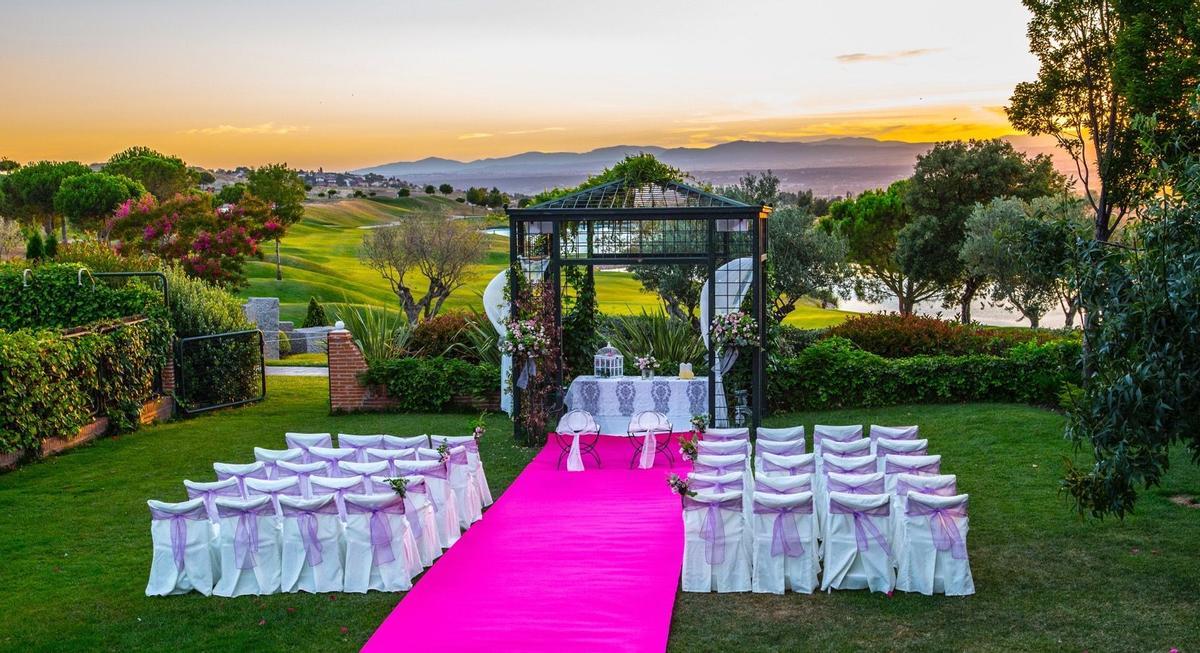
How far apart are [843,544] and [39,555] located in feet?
24.7

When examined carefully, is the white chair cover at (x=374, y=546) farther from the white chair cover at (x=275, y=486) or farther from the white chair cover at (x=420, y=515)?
the white chair cover at (x=275, y=486)

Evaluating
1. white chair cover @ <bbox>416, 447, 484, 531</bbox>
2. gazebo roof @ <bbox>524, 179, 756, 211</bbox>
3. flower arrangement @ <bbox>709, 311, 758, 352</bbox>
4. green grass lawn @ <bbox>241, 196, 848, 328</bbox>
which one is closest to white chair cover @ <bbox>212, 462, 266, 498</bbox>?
white chair cover @ <bbox>416, 447, 484, 531</bbox>

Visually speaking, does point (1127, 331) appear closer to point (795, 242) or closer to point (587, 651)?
point (587, 651)

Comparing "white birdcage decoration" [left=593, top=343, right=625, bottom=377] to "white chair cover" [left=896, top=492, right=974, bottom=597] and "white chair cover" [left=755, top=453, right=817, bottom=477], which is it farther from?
"white chair cover" [left=896, top=492, right=974, bottom=597]

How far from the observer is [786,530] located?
8773mm

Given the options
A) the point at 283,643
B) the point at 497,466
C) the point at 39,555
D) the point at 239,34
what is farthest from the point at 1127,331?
the point at 239,34

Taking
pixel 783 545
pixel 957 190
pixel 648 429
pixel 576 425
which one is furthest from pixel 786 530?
pixel 957 190

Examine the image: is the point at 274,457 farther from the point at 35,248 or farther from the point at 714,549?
the point at 35,248

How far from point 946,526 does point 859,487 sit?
37.5 inches

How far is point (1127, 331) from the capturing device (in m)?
7.29

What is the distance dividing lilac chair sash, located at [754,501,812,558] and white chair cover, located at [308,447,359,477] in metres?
4.53

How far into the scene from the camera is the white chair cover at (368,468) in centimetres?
1021

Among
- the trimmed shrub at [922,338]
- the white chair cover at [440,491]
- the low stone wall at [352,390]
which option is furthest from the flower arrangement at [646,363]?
the white chair cover at [440,491]

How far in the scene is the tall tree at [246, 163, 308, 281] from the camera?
4822 cm
